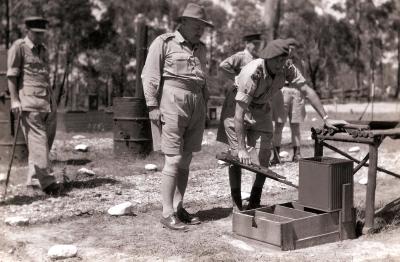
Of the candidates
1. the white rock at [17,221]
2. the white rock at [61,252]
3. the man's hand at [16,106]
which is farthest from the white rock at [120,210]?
the man's hand at [16,106]

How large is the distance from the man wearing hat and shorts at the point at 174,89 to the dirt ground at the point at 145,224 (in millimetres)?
480

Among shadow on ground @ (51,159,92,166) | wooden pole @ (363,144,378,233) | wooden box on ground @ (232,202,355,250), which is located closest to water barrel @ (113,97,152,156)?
shadow on ground @ (51,159,92,166)

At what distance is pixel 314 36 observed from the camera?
6134 cm

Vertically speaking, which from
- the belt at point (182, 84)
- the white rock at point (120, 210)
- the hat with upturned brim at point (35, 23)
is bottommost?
the white rock at point (120, 210)

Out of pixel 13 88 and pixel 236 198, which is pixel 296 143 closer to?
pixel 236 198

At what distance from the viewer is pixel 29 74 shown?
283 inches

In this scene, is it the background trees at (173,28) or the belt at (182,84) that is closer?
the belt at (182,84)

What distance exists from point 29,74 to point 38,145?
923 millimetres

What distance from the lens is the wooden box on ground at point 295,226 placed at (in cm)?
479

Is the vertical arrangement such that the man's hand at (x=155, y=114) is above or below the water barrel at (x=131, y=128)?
above

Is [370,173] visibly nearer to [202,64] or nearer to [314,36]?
[202,64]

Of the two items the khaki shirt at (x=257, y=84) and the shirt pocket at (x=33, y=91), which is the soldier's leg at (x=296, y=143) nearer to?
the khaki shirt at (x=257, y=84)

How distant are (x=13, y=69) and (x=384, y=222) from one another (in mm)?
4737

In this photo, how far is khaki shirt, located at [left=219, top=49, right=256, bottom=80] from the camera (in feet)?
23.5
